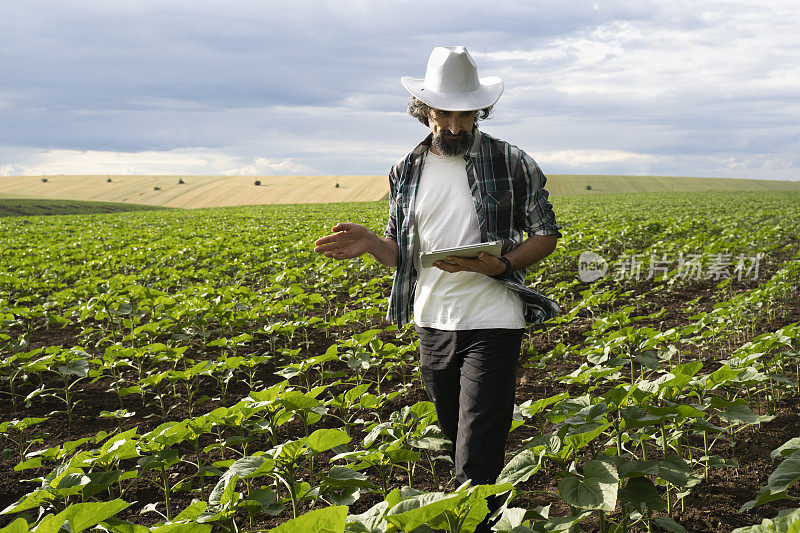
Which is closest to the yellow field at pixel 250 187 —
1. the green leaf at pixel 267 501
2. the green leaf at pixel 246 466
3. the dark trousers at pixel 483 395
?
the dark trousers at pixel 483 395

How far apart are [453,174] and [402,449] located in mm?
1243

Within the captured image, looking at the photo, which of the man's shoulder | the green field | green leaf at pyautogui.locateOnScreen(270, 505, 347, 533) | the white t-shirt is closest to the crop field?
green leaf at pyautogui.locateOnScreen(270, 505, 347, 533)

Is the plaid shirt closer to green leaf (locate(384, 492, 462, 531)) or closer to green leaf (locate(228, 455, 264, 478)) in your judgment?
green leaf (locate(228, 455, 264, 478))

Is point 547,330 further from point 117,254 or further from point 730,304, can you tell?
point 117,254

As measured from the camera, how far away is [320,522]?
1335 millimetres

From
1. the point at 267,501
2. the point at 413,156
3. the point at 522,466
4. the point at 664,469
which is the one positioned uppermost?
the point at 413,156

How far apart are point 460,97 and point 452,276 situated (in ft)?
2.62

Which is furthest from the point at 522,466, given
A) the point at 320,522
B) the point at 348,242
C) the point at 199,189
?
the point at 199,189

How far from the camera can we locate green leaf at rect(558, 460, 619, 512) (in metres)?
2.00

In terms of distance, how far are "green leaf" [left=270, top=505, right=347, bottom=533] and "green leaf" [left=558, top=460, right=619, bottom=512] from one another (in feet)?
3.17

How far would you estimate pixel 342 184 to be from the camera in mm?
70188

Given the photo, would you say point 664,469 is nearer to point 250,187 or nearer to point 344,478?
point 344,478

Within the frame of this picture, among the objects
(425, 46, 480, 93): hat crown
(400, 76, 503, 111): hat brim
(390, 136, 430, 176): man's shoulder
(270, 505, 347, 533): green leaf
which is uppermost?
(425, 46, 480, 93): hat crown

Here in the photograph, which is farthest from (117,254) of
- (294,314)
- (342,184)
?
(342,184)
